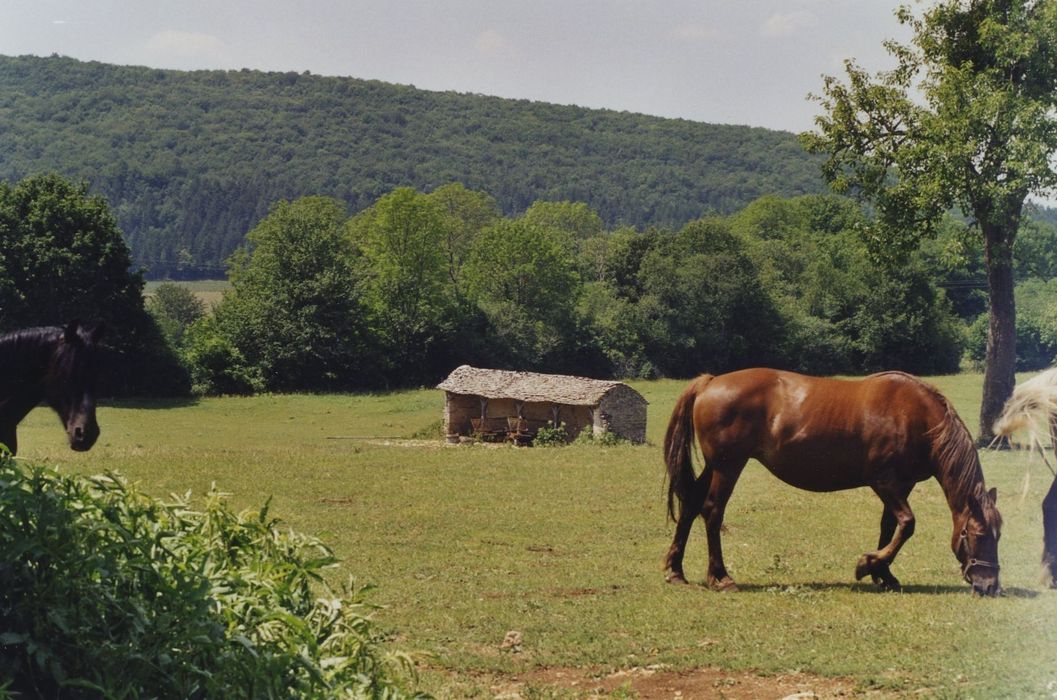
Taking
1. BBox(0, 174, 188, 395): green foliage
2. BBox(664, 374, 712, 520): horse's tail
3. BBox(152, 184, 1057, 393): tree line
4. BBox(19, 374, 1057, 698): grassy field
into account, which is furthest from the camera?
BBox(152, 184, 1057, 393): tree line

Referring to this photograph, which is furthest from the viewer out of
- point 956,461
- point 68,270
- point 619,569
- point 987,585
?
point 68,270

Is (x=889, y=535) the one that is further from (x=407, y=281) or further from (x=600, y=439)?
(x=407, y=281)

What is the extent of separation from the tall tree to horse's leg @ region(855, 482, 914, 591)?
17619 millimetres

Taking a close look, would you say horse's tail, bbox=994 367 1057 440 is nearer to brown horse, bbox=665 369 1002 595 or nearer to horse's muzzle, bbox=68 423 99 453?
brown horse, bbox=665 369 1002 595

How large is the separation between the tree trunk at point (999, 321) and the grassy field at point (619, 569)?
331cm

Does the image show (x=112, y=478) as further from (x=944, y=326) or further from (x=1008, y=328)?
(x=944, y=326)

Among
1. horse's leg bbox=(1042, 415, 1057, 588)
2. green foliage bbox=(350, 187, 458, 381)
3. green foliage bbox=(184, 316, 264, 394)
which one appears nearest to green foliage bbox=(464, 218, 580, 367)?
green foliage bbox=(350, 187, 458, 381)

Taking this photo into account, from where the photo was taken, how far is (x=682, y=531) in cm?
1188

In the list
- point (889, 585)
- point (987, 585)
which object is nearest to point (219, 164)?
point (889, 585)

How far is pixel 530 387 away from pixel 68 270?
18000 mm

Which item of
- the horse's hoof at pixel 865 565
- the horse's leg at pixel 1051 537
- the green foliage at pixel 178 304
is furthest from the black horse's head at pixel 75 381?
the green foliage at pixel 178 304

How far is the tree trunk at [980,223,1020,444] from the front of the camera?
28281mm

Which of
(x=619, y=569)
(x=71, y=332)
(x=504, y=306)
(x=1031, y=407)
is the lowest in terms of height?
(x=619, y=569)

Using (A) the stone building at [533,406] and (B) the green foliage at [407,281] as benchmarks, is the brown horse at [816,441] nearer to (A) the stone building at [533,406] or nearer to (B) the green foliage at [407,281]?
(A) the stone building at [533,406]
